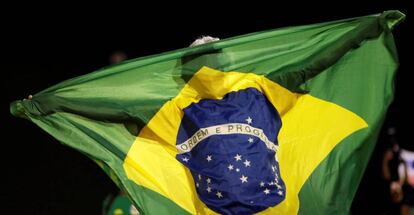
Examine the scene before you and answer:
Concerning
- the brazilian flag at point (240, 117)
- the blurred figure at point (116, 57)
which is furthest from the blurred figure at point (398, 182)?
the brazilian flag at point (240, 117)

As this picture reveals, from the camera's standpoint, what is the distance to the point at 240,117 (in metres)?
2.99

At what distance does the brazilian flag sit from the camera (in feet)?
9.70

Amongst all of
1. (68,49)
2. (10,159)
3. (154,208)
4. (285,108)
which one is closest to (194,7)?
(68,49)

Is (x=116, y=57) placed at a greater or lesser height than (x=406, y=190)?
greater

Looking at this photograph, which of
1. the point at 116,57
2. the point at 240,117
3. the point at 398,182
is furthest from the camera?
the point at 398,182

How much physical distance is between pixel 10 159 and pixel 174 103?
1558 mm

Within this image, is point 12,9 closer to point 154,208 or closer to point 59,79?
point 59,79

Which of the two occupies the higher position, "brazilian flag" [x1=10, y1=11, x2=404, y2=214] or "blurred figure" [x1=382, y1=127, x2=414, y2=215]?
"brazilian flag" [x1=10, y1=11, x2=404, y2=214]

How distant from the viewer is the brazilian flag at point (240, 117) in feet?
→ 9.70

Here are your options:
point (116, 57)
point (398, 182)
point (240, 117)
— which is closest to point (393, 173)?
point (398, 182)

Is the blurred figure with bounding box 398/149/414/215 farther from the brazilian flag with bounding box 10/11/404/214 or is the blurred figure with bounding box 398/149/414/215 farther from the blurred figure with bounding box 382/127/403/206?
the brazilian flag with bounding box 10/11/404/214

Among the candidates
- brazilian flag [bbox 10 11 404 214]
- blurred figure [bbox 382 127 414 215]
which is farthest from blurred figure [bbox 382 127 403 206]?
brazilian flag [bbox 10 11 404 214]

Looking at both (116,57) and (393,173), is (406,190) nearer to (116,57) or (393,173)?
(393,173)

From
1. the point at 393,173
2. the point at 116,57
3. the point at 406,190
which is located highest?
the point at 116,57
